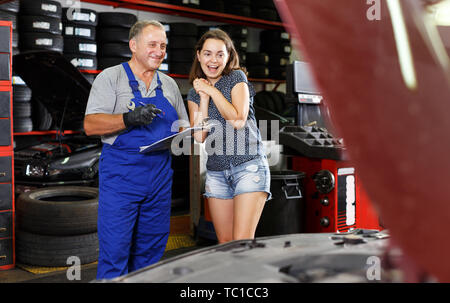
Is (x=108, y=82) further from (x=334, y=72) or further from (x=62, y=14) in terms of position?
(x=62, y=14)

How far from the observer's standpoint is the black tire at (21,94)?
185 inches

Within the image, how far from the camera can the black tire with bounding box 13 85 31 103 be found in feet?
15.4

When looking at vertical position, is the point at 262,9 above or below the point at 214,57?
above

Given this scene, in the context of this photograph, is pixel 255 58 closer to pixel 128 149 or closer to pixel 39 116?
pixel 39 116

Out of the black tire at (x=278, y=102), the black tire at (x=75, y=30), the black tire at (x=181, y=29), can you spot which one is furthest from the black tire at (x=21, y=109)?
the black tire at (x=278, y=102)

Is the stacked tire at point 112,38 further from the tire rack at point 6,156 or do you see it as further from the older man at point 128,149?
the older man at point 128,149

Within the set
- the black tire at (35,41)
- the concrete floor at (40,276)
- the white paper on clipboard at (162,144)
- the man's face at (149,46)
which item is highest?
the black tire at (35,41)

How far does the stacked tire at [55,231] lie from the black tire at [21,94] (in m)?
1.53

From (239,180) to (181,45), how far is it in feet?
13.2

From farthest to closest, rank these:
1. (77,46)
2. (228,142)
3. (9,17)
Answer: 1. (77,46)
2. (9,17)
3. (228,142)

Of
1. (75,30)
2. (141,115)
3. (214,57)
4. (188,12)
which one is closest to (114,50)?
(75,30)

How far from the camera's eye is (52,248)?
341 centimetres

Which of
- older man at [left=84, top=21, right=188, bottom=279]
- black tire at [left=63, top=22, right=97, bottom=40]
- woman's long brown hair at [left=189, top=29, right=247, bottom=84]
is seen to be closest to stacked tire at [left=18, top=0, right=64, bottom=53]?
black tire at [left=63, top=22, right=97, bottom=40]
